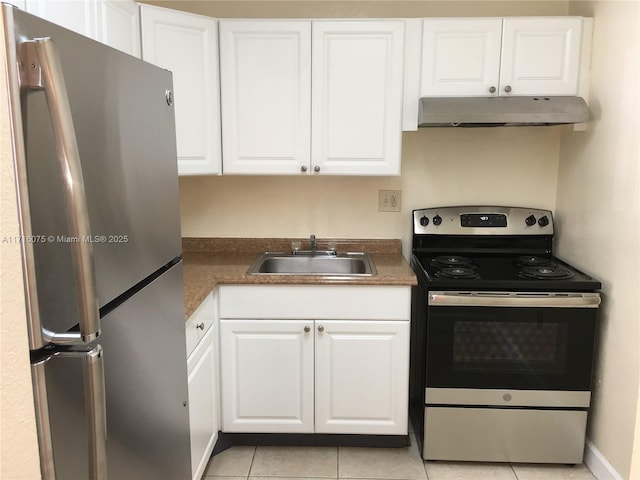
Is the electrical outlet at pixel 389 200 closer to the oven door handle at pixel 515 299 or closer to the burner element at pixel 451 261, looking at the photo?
the burner element at pixel 451 261

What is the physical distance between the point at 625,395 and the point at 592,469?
465mm

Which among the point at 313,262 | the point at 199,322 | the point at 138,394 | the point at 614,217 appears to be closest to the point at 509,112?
the point at 614,217

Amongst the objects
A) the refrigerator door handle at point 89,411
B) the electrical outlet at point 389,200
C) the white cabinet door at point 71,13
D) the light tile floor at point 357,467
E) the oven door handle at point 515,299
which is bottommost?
the light tile floor at point 357,467

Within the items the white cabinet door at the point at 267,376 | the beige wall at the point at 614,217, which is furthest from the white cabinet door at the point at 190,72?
the beige wall at the point at 614,217

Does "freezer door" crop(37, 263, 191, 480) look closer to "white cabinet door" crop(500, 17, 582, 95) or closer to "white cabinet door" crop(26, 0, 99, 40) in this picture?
"white cabinet door" crop(26, 0, 99, 40)

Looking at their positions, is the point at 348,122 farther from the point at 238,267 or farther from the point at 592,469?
the point at 592,469

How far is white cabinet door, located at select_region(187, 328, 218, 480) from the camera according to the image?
5.83 ft

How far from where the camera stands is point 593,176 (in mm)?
2152

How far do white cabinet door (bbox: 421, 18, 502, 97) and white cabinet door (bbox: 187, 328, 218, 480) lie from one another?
150 cm

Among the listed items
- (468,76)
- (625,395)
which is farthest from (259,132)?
(625,395)

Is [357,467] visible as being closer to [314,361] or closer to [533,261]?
[314,361]

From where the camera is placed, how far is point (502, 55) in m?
2.16

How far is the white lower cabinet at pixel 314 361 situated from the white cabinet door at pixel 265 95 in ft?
2.03

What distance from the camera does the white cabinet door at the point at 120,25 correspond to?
166 centimetres
